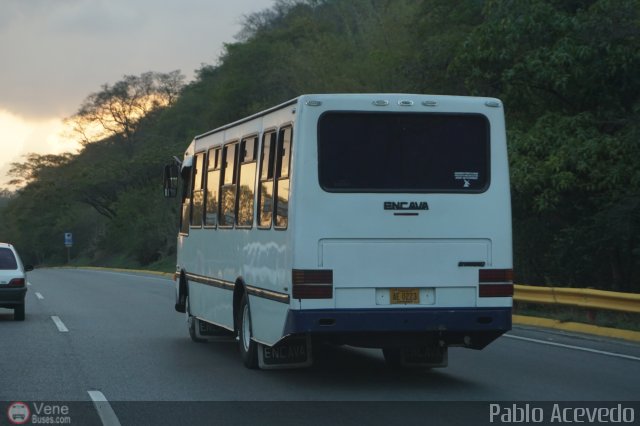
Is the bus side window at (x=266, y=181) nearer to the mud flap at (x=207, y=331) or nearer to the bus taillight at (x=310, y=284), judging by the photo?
the bus taillight at (x=310, y=284)

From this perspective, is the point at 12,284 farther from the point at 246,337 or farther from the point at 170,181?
the point at 246,337

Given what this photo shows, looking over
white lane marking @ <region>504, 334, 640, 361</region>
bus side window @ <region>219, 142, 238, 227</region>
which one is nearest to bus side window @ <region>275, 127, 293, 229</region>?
bus side window @ <region>219, 142, 238, 227</region>

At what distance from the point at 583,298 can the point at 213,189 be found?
684cm

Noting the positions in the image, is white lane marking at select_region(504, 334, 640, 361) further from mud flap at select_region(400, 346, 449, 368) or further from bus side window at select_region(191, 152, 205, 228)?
bus side window at select_region(191, 152, 205, 228)

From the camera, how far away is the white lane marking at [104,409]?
9.39 m

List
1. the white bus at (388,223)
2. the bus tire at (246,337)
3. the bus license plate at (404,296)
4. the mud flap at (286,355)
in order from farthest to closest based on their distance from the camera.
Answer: the bus tire at (246,337), the mud flap at (286,355), the bus license plate at (404,296), the white bus at (388,223)

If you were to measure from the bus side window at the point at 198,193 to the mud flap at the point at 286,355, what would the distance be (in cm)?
352

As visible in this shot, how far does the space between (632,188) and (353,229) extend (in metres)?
12.5

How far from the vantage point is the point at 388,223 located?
11.3 meters

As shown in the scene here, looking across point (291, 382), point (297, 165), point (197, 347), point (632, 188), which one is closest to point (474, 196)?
point (297, 165)

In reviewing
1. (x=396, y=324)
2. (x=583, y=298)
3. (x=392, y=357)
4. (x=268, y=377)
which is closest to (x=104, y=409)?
(x=268, y=377)

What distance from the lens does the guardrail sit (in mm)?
17125

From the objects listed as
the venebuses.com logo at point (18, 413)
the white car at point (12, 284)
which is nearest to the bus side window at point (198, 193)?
the venebuses.com logo at point (18, 413)

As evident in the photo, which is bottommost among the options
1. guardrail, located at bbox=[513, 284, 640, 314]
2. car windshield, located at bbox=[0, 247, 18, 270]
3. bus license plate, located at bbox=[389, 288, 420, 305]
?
guardrail, located at bbox=[513, 284, 640, 314]
